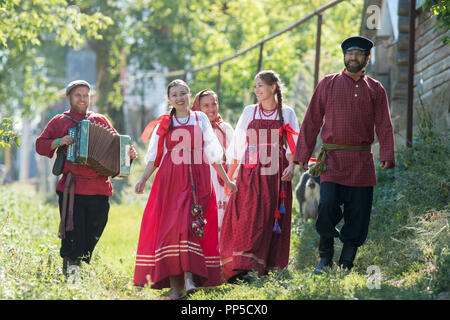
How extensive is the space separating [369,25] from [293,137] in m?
7.71

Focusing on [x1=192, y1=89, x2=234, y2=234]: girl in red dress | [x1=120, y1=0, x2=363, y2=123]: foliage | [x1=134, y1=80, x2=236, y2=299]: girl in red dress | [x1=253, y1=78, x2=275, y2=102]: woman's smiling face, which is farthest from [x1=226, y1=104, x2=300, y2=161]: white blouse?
[x1=120, y1=0, x2=363, y2=123]: foliage

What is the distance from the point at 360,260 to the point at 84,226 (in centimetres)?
283

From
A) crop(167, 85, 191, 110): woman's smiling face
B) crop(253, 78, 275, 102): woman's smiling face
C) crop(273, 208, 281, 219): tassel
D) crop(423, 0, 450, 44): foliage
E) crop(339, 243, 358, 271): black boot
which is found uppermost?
crop(423, 0, 450, 44): foliage

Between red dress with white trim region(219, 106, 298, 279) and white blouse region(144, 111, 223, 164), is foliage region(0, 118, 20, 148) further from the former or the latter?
red dress with white trim region(219, 106, 298, 279)

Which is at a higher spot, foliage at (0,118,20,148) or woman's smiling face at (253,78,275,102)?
woman's smiling face at (253,78,275,102)

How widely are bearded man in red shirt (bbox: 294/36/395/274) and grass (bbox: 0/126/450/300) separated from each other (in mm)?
353

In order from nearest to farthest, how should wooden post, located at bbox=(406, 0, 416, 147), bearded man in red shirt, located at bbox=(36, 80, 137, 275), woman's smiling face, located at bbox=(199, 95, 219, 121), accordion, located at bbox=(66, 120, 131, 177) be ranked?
accordion, located at bbox=(66, 120, 131, 177) → bearded man in red shirt, located at bbox=(36, 80, 137, 275) → woman's smiling face, located at bbox=(199, 95, 219, 121) → wooden post, located at bbox=(406, 0, 416, 147)

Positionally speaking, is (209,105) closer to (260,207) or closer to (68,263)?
(260,207)

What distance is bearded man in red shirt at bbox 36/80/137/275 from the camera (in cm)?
702

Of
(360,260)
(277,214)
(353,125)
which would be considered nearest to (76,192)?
(277,214)

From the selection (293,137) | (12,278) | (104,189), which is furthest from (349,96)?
(12,278)

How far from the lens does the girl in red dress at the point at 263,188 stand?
7160 millimetres

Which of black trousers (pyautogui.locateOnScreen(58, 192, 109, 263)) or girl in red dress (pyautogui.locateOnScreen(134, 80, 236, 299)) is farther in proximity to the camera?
black trousers (pyautogui.locateOnScreen(58, 192, 109, 263))
